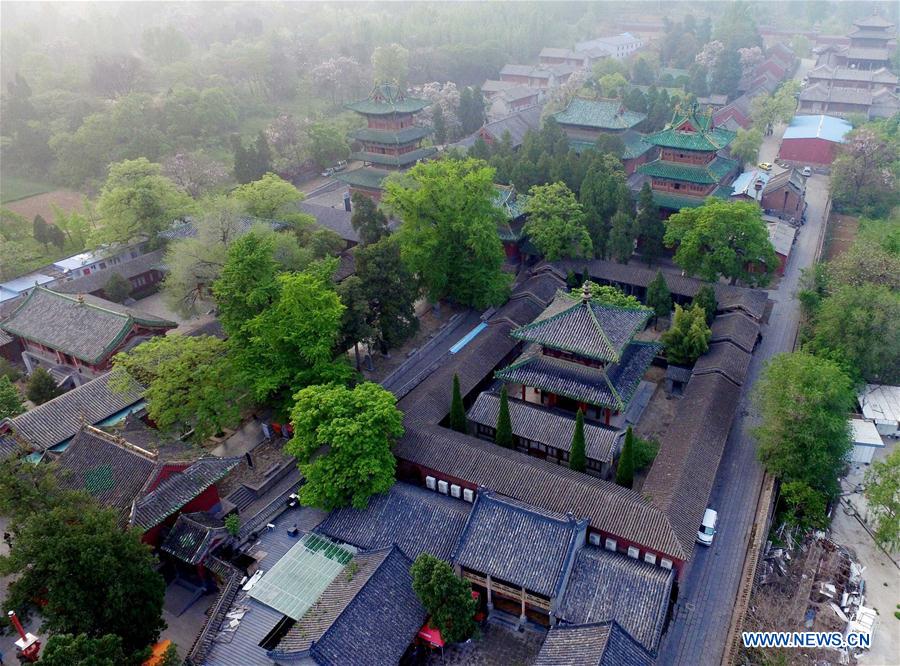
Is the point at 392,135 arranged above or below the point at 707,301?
above

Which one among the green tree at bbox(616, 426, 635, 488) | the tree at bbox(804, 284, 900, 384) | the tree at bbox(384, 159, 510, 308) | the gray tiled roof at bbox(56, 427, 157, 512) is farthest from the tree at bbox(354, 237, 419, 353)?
the tree at bbox(804, 284, 900, 384)

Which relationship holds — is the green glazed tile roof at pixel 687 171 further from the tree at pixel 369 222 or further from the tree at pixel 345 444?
the tree at pixel 345 444

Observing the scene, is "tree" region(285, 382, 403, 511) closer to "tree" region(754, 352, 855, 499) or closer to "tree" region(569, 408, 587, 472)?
"tree" region(569, 408, 587, 472)

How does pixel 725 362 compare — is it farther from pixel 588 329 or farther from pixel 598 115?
pixel 598 115

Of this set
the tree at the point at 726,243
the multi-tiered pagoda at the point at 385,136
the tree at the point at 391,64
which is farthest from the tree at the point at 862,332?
the tree at the point at 391,64

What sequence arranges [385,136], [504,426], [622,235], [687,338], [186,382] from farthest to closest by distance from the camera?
[385,136], [622,235], [687,338], [504,426], [186,382]

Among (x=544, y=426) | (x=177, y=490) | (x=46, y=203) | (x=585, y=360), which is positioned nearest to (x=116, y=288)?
(x=177, y=490)
